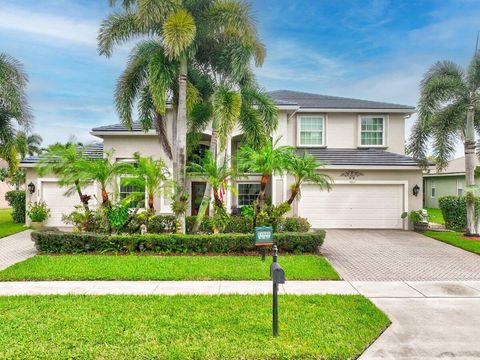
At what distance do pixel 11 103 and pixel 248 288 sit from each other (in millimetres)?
14960

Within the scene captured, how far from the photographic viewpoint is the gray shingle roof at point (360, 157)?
1679 cm

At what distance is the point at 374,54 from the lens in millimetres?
19188

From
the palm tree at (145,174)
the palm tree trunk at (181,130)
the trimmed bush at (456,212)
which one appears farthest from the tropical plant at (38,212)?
the trimmed bush at (456,212)

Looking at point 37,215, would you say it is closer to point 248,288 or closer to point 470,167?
point 248,288

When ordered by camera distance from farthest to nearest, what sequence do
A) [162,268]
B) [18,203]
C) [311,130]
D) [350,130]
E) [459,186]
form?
[459,186] → [350,130] → [311,130] → [18,203] → [162,268]

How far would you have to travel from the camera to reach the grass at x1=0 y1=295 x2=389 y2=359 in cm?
436

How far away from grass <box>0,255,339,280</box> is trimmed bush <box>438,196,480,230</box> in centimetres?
1013

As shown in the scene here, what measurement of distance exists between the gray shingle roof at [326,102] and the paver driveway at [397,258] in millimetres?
8055

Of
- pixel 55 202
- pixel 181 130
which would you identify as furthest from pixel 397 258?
pixel 55 202

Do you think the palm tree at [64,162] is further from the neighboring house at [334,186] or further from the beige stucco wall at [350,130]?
the beige stucco wall at [350,130]

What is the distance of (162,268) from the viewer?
8.66 meters

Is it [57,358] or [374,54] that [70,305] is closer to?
[57,358]

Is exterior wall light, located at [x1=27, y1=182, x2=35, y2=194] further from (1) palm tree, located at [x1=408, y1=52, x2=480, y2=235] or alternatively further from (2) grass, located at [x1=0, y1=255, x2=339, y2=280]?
(1) palm tree, located at [x1=408, y1=52, x2=480, y2=235]

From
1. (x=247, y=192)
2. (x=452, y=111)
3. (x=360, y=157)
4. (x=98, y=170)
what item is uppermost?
(x=452, y=111)
